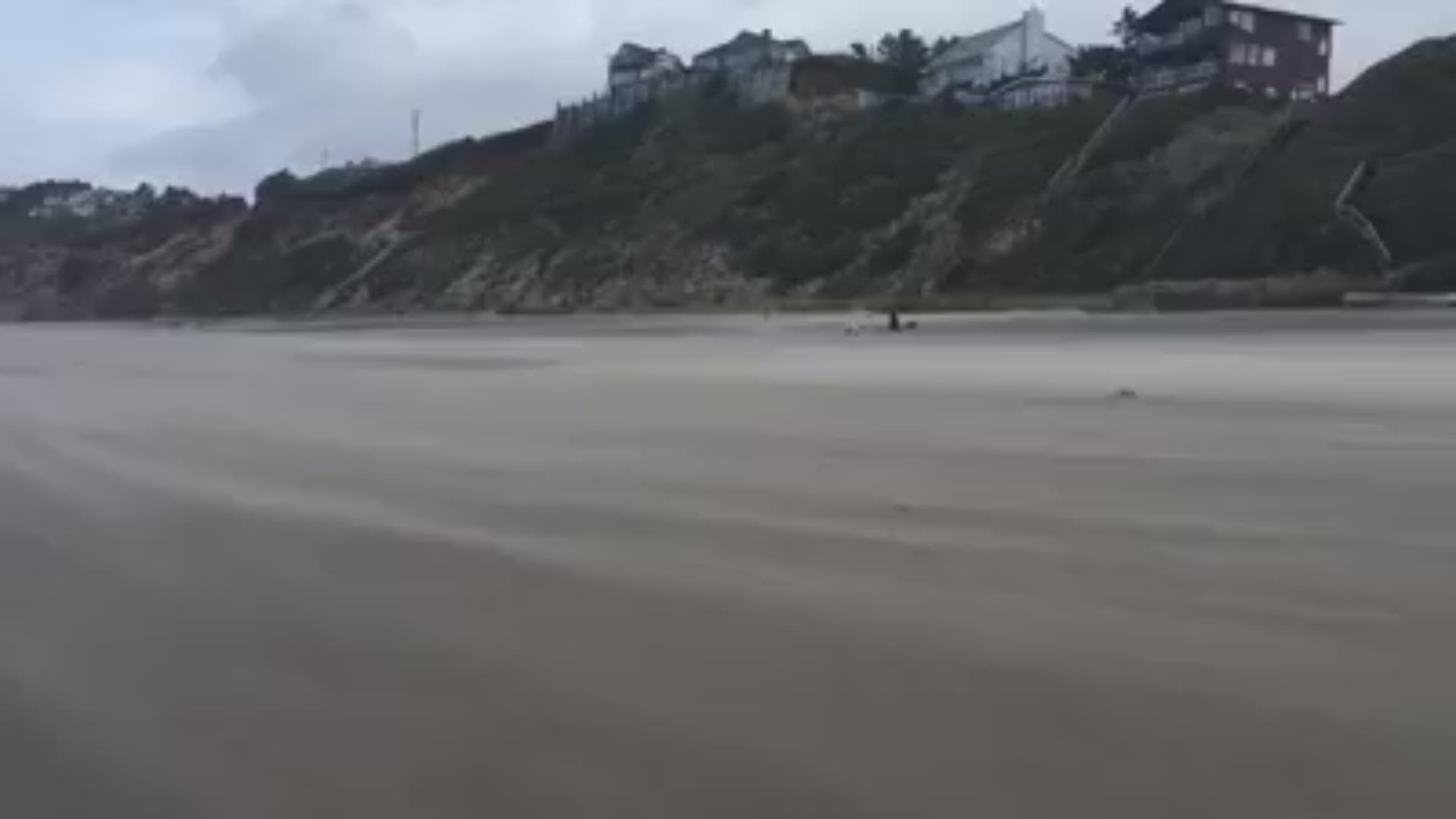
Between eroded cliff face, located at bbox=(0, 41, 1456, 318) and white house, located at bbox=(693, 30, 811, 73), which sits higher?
white house, located at bbox=(693, 30, 811, 73)

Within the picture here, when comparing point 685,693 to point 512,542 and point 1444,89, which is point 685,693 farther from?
point 1444,89

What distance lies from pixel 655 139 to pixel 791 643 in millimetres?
58534

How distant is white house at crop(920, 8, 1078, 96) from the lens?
2569 inches

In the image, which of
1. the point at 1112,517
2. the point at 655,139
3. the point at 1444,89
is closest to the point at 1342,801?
the point at 1112,517

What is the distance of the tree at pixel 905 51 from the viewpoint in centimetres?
6819

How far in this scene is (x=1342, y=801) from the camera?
1.89 metres

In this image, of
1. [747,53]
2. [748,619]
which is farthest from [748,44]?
[748,619]

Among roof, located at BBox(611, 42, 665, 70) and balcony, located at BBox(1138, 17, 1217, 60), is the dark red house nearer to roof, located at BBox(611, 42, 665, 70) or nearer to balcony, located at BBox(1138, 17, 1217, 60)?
balcony, located at BBox(1138, 17, 1217, 60)

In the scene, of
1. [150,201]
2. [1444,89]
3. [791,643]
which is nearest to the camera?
[791,643]

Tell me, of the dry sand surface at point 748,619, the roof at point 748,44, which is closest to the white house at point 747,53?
the roof at point 748,44

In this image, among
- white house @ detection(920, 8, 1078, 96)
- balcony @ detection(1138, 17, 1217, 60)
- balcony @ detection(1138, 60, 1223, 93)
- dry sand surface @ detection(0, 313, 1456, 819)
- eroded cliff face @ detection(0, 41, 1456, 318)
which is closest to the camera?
dry sand surface @ detection(0, 313, 1456, 819)

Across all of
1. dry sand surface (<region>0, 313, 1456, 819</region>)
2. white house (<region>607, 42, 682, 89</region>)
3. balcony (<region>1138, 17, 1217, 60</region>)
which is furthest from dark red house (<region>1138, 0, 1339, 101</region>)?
dry sand surface (<region>0, 313, 1456, 819</region>)

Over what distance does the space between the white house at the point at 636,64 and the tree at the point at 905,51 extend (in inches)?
468

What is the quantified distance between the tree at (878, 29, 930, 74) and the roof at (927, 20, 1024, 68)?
802 millimetres
